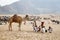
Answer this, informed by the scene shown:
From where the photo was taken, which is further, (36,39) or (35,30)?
(35,30)

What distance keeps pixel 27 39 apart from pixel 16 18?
4.96m

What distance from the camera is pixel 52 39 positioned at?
12344mm

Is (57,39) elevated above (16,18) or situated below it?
below

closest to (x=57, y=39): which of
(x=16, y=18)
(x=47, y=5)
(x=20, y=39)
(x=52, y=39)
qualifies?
(x=52, y=39)

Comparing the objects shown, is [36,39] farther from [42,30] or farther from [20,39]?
[42,30]

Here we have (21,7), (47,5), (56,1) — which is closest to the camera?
(21,7)

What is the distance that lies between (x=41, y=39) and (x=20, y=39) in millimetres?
1120

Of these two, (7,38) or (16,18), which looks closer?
(7,38)

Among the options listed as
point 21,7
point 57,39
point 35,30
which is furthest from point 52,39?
point 21,7

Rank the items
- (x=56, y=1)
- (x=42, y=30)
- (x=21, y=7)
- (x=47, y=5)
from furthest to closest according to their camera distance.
A: 1. (x=56, y=1)
2. (x=47, y=5)
3. (x=21, y=7)
4. (x=42, y=30)

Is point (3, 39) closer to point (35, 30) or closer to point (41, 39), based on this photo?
point (41, 39)

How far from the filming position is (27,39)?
1202 cm

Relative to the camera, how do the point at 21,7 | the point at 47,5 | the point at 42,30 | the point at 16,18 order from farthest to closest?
the point at 47,5 → the point at 21,7 → the point at 16,18 → the point at 42,30

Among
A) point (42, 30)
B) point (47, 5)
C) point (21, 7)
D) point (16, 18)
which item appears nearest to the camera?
point (42, 30)
